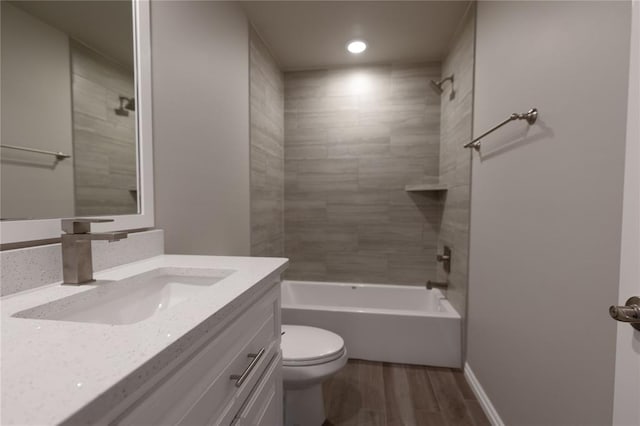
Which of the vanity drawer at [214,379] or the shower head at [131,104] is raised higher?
the shower head at [131,104]

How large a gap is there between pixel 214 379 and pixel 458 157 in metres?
2.18

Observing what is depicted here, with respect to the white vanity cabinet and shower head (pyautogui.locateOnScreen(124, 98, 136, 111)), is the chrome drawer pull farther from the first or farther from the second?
shower head (pyautogui.locateOnScreen(124, 98, 136, 111))

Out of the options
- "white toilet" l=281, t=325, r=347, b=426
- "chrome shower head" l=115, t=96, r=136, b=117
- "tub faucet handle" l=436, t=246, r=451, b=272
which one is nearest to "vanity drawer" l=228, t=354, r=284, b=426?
"white toilet" l=281, t=325, r=347, b=426

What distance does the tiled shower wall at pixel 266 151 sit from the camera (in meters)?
2.30

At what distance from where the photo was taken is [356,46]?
8.38 ft

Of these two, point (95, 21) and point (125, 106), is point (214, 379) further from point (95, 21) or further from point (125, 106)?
point (95, 21)

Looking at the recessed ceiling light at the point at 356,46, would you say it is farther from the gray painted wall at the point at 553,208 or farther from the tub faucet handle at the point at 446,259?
the tub faucet handle at the point at 446,259

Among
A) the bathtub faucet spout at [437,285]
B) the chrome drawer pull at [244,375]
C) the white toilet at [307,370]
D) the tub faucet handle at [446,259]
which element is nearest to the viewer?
the chrome drawer pull at [244,375]

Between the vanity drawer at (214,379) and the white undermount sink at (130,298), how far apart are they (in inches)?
7.8

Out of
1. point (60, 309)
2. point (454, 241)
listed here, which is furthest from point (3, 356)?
point (454, 241)

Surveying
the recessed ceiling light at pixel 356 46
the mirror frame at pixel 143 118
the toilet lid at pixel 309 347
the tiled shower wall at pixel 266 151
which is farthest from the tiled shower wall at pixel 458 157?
the mirror frame at pixel 143 118

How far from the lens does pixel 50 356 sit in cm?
43

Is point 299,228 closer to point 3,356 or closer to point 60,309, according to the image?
point 60,309

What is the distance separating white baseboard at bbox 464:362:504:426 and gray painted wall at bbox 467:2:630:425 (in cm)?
5
